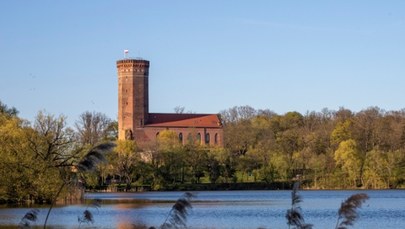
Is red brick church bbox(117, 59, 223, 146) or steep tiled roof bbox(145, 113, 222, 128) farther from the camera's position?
steep tiled roof bbox(145, 113, 222, 128)

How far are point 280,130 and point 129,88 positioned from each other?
24463 mm

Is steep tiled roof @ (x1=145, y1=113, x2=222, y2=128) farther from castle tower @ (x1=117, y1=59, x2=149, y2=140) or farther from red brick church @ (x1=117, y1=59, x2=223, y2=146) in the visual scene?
castle tower @ (x1=117, y1=59, x2=149, y2=140)

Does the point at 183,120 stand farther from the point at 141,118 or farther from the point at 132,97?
the point at 132,97

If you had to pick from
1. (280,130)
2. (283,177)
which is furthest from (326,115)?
(283,177)

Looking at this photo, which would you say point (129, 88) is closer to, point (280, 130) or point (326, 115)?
point (280, 130)

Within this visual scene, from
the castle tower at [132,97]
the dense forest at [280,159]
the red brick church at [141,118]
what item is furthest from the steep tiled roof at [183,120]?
the dense forest at [280,159]

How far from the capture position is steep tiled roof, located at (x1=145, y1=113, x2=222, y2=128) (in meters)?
121

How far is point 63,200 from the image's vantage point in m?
52.3

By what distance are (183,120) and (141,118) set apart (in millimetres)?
7444

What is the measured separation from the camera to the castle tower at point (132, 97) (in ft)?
387

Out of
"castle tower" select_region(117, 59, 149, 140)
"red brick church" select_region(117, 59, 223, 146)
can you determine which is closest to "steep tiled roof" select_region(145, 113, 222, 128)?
"red brick church" select_region(117, 59, 223, 146)

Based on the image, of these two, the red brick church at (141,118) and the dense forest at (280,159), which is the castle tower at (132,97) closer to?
the red brick church at (141,118)

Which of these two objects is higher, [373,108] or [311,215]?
[373,108]

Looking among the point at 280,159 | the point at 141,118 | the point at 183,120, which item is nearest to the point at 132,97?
the point at 141,118
